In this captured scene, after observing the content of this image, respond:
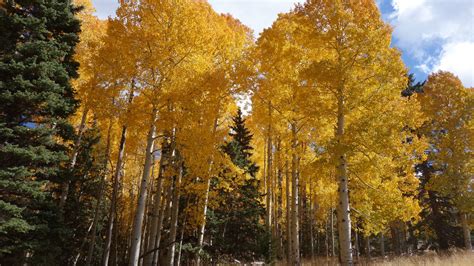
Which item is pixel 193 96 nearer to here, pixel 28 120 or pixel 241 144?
pixel 28 120

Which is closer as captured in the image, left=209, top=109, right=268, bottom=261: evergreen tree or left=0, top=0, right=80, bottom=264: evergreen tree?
left=0, top=0, right=80, bottom=264: evergreen tree

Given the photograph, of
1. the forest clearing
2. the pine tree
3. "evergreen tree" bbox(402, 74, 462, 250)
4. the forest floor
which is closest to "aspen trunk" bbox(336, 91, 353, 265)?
the forest clearing

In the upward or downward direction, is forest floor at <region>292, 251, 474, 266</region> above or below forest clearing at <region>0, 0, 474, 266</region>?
below

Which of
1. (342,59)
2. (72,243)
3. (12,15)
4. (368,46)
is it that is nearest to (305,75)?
(342,59)

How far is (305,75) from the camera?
834cm

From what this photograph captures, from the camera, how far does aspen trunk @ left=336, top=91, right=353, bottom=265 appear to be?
285 inches

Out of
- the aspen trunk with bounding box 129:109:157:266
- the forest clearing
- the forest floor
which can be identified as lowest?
the forest floor

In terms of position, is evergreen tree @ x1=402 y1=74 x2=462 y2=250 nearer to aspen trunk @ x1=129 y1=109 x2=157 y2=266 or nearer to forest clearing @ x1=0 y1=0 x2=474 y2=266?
forest clearing @ x1=0 y1=0 x2=474 y2=266

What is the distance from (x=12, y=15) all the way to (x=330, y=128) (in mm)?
10922

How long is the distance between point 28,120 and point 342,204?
975 centimetres

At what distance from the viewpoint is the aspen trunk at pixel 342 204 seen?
7.23 m

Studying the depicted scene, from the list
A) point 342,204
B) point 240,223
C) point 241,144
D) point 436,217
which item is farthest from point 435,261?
point 436,217

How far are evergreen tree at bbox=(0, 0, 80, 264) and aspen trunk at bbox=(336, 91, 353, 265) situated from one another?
845 centimetres

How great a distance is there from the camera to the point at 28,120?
366 inches
